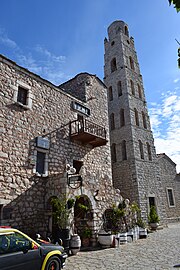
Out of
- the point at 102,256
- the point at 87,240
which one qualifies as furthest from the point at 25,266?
the point at 87,240

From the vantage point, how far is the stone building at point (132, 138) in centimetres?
1656

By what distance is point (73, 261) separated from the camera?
6414mm

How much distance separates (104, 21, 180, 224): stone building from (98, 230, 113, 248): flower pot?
7.37 metres

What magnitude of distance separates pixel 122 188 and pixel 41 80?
1047cm

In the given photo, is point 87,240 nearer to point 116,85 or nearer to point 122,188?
point 122,188

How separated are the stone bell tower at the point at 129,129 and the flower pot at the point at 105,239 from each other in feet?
24.2

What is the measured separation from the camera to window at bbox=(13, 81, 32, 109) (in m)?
9.41

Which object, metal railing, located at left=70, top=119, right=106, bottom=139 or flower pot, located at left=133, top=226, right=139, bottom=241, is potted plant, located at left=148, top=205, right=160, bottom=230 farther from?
metal railing, located at left=70, top=119, right=106, bottom=139

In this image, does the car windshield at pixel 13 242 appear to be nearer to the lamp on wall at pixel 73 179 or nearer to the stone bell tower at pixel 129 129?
the lamp on wall at pixel 73 179

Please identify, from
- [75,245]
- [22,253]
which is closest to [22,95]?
[75,245]

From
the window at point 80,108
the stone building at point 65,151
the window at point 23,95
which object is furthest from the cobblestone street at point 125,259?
the window at point 80,108

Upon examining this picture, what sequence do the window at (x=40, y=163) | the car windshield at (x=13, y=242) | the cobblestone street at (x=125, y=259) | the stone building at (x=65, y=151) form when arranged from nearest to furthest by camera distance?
1. the car windshield at (x=13, y=242)
2. the cobblestone street at (x=125, y=259)
3. the stone building at (x=65, y=151)
4. the window at (x=40, y=163)

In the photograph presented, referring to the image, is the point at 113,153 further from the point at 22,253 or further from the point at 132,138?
the point at 22,253

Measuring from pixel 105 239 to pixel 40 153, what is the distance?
457 cm
